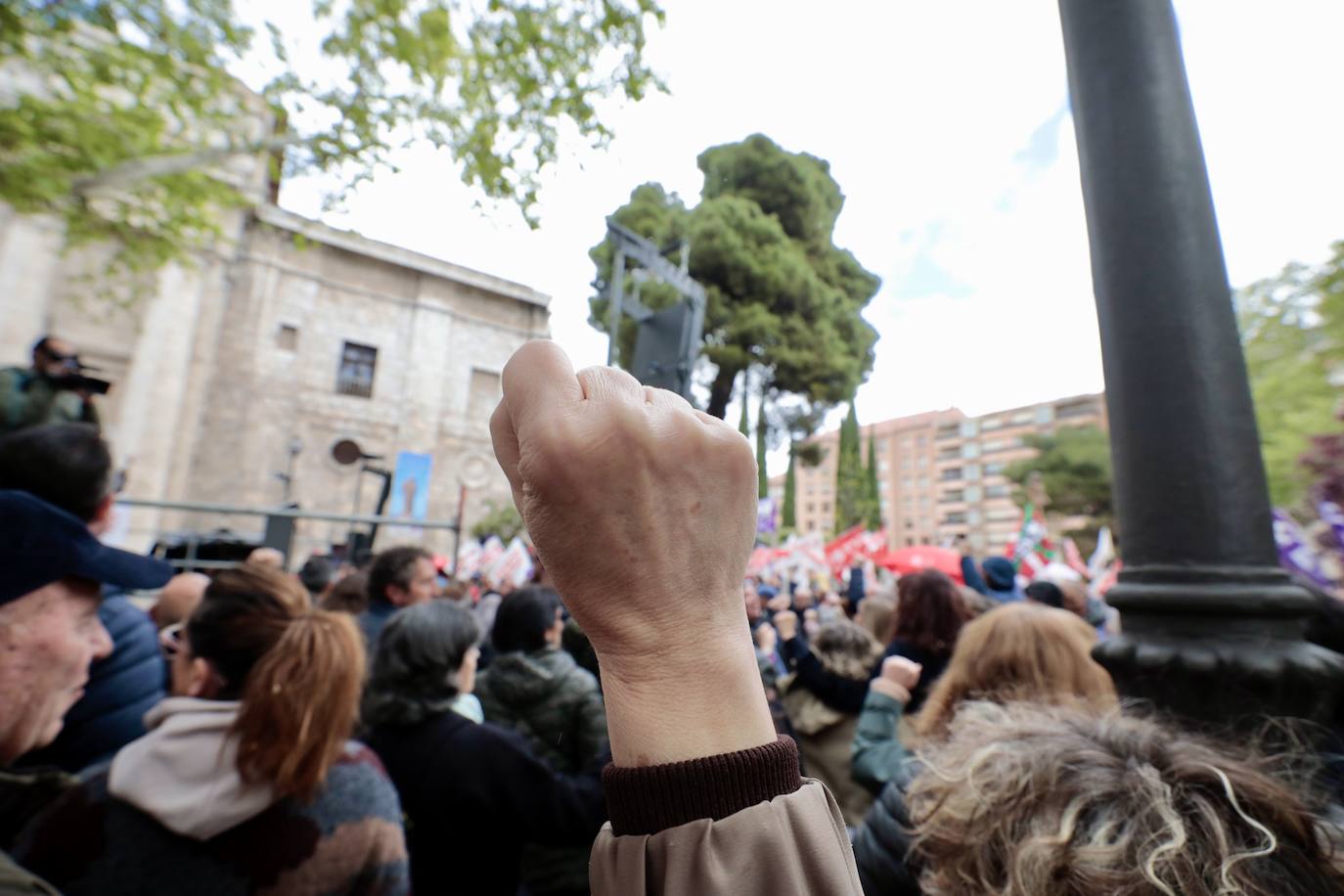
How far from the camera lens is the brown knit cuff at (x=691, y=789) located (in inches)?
21.7

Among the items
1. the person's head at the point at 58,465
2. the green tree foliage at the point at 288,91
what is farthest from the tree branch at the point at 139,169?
the person's head at the point at 58,465

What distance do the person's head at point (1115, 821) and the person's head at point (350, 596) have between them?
4172mm

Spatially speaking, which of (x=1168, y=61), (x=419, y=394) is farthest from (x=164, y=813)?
(x=419, y=394)

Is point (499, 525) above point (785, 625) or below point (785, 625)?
above

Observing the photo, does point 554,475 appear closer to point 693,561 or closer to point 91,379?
point 693,561

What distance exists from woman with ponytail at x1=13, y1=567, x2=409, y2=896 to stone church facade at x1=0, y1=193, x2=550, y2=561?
16.8 meters

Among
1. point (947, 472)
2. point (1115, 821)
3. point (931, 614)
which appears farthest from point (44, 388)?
point (947, 472)

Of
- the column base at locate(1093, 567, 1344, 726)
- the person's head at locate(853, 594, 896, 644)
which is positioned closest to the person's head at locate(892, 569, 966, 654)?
the person's head at locate(853, 594, 896, 644)

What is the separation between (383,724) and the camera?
2330mm

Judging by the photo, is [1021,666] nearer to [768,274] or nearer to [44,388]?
[44,388]

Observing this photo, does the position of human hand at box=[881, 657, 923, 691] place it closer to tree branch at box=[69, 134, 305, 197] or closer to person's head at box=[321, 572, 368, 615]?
person's head at box=[321, 572, 368, 615]

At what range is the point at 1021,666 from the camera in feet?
6.90

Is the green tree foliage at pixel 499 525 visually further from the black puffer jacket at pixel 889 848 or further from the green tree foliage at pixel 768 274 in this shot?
the black puffer jacket at pixel 889 848

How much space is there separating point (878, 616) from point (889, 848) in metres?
3.29
